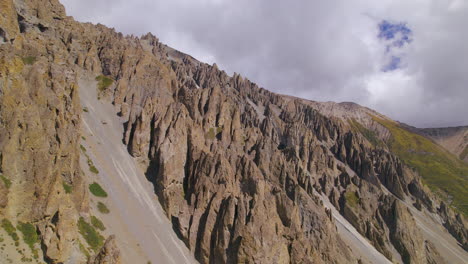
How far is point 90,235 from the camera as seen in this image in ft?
129

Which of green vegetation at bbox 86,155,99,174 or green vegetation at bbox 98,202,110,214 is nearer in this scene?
green vegetation at bbox 98,202,110,214

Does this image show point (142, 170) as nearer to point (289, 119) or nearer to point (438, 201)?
point (289, 119)

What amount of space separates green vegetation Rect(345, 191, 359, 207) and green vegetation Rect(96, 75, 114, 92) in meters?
91.2

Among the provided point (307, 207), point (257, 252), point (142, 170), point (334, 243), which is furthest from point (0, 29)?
point (334, 243)

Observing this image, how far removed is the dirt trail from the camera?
47613mm

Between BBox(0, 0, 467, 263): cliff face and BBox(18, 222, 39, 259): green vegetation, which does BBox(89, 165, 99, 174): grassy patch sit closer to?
BBox(0, 0, 467, 263): cliff face

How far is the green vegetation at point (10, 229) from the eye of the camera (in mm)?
28212

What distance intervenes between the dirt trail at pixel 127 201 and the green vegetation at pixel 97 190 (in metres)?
1.07

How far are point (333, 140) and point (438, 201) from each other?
198ft

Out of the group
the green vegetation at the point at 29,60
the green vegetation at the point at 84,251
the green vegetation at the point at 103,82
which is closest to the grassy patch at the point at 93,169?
the green vegetation at the point at 29,60

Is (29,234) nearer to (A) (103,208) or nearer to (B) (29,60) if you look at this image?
(A) (103,208)

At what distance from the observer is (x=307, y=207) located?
256 ft

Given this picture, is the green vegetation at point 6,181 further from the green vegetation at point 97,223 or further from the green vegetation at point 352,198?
the green vegetation at point 352,198

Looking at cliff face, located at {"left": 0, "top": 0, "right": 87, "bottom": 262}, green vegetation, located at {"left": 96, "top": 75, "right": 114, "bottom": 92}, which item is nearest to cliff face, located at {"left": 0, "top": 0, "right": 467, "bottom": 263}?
cliff face, located at {"left": 0, "top": 0, "right": 87, "bottom": 262}
